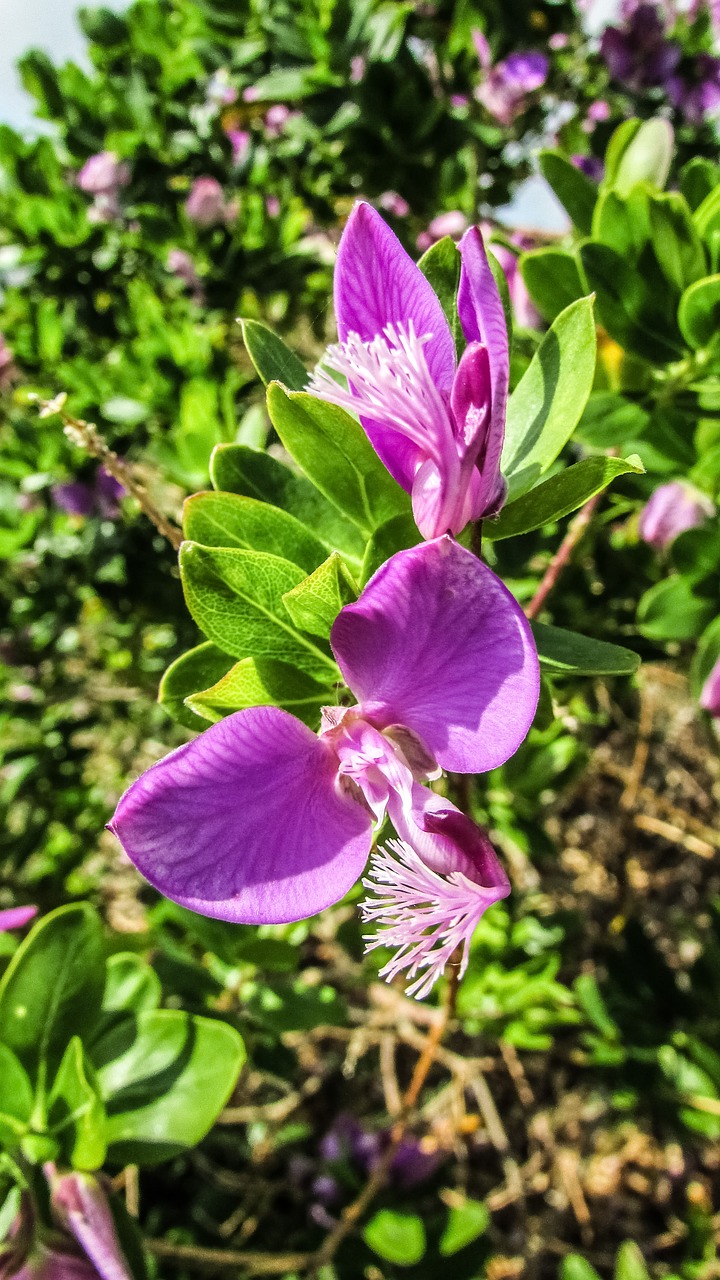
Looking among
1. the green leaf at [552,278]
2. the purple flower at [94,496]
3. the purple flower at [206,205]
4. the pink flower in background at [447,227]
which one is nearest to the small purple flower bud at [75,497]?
the purple flower at [94,496]

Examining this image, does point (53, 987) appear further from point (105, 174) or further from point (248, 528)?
point (105, 174)

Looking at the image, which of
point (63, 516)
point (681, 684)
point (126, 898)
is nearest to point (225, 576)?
point (63, 516)

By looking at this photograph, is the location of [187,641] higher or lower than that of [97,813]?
higher

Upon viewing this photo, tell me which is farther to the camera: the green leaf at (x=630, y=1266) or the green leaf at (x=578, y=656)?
the green leaf at (x=630, y=1266)

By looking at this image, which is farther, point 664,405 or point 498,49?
point 498,49

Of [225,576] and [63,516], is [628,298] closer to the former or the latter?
[225,576]

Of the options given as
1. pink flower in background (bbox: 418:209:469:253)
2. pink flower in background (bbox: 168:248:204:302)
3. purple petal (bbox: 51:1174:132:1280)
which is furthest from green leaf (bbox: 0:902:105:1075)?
pink flower in background (bbox: 168:248:204:302)

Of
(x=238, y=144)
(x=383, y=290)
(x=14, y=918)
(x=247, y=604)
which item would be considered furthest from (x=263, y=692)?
(x=238, y=144)

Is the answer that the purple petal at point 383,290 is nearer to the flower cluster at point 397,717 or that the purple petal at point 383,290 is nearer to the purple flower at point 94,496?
the flower cluster at point 397,717
